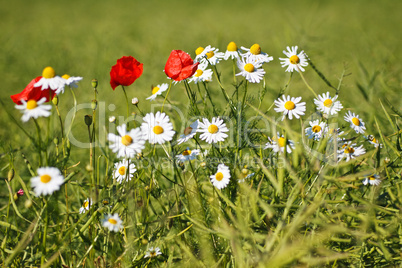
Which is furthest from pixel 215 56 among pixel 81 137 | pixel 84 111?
pixel 84 111

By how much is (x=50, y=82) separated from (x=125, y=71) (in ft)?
0.57

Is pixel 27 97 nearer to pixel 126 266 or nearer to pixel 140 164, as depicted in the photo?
pixel 140 164

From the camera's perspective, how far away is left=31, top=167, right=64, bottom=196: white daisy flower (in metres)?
0.57

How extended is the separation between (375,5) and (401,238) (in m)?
4.75

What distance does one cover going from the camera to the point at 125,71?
0.79 metres

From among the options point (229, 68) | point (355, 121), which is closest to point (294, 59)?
point (355, 121)

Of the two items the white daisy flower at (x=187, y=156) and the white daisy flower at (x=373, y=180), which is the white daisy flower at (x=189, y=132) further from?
the white daisy flower at (x=373, y=180)

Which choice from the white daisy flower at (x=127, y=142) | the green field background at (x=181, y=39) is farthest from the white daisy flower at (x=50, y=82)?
the green field background at (x=181, y=39)

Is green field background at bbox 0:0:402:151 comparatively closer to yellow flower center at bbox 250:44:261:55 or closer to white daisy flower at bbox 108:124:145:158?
yellow flower center at bbox 250:44:261:55

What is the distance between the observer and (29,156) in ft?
4.32

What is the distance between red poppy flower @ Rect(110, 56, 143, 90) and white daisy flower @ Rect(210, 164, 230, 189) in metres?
0.28

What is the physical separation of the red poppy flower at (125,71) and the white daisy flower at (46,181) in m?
0.27

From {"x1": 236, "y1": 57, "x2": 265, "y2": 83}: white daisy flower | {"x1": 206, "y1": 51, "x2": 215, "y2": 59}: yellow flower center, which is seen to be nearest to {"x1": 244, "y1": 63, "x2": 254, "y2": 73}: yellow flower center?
{"x1": 236, "y1": 57, "x2": 265, "y2": 83}: white daisy flower

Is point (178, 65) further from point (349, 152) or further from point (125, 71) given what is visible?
point (349, 152)
